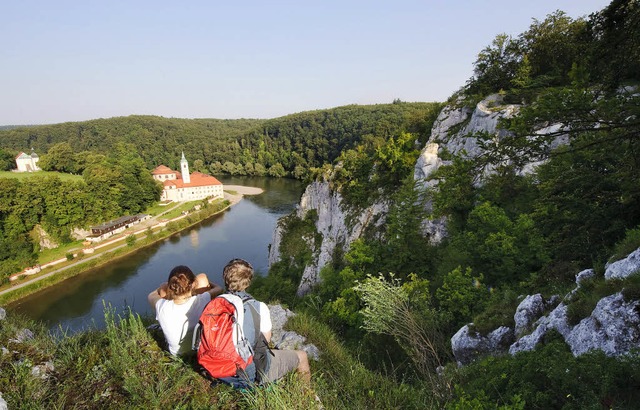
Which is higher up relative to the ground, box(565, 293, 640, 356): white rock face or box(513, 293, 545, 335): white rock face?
box(565, 293, 640, 356): white rock face

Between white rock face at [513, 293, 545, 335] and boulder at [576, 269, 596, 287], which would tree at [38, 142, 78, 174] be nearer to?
white rock face at [513, 293, 545, 335]

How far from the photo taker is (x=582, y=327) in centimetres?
409

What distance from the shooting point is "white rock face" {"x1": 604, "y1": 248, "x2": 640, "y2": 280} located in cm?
434

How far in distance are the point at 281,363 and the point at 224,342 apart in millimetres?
695

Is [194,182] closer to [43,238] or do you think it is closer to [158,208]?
[158,208]

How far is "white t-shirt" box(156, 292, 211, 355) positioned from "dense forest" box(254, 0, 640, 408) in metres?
2.36

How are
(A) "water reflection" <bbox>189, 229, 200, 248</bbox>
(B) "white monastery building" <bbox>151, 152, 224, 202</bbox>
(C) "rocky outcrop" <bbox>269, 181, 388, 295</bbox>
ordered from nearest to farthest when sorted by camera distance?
(C) "rocky outcrop" <bbox>269, 181, 388, 295</bbox>
(A) "water reflection" <bbox>189, 229, 200, 248</bbox>
(B) "white monastery building" <bbox>151, 152, 224, 202</bbox>

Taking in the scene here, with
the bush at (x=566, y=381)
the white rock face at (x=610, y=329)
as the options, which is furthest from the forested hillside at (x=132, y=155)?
the bush at (x=566, y=381)

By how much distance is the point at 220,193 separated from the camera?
66.6m

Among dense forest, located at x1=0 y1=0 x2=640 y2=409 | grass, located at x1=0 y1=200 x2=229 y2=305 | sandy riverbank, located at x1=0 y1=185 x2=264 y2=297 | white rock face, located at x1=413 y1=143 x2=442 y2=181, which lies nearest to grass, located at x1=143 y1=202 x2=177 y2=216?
sandy riverbank, located at x1=0 y1=185 x2=264 y2=297

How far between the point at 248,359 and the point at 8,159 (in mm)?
93848

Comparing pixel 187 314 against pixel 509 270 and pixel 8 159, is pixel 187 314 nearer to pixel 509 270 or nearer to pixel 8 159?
pixel 509 270

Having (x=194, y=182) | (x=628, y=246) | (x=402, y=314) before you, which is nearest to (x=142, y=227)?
(x=194, y=182)

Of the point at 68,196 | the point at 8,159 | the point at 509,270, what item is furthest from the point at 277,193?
the point at 509,270
